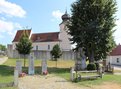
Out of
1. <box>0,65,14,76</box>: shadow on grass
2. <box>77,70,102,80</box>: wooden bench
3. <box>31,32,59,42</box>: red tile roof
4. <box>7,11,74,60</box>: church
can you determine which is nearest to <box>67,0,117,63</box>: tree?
<box>0,65,14,76</box>: shadow on grass

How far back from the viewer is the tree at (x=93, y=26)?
3628cm

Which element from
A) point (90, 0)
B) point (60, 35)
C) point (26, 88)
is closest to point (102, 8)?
point (90, 0)

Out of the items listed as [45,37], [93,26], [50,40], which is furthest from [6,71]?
[45,37]

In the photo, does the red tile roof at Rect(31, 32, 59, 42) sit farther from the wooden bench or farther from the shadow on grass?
the wooden bench

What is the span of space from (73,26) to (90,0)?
4.28m

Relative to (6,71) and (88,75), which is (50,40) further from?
(88,75)

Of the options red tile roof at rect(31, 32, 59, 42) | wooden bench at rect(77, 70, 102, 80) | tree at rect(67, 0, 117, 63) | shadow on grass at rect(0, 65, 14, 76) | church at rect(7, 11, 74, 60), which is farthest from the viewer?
red tile roof at rect(31, 32, 59, 42)

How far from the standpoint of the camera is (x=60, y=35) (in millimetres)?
81062

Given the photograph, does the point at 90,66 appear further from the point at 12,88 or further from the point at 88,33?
the point at 12,88

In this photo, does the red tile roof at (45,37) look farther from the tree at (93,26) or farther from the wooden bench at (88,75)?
the wooden bench at (88,75)

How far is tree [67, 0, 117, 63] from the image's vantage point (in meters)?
36.3

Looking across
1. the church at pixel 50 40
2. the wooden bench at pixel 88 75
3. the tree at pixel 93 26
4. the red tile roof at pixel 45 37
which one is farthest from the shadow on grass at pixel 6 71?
the red tile roof at pixel 45 37

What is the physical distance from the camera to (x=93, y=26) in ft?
119

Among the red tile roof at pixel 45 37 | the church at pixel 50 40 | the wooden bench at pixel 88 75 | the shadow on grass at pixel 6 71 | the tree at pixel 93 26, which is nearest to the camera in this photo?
the wooden bench at pixel 88 75
